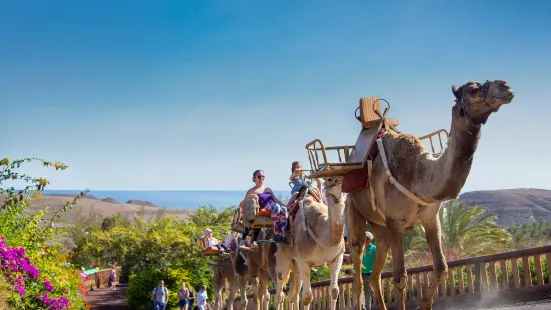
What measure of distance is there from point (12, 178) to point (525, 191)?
43.1m

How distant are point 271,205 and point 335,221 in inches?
99.0

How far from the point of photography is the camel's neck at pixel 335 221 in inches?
363

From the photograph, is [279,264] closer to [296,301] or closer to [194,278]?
[296,301]

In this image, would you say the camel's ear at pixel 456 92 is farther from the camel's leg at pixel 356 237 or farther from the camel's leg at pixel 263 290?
the camel's leg at pixel 263 290

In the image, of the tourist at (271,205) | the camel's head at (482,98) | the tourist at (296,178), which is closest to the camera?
the camel's head at (482,98)

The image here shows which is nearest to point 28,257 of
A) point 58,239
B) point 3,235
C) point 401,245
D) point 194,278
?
point 3,235

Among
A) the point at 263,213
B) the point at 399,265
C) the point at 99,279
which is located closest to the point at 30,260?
the point at 263,213

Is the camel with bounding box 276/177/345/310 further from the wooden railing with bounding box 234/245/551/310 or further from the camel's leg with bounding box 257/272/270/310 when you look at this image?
the wooden railing with bounding box 234/245/551/310

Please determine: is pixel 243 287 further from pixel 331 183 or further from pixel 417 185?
pixel 417 185

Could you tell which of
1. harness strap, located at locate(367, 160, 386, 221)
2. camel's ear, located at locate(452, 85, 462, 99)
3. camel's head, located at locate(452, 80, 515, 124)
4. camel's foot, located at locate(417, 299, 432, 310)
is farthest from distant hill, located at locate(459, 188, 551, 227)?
camel's head, located at locate(452, 80, 515, 124)

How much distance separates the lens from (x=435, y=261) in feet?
21.8

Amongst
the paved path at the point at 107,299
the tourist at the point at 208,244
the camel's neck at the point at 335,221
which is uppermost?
the camel's neck at the point at 335,221

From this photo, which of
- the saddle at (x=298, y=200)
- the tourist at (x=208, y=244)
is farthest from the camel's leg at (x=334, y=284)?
the tourist at (x=208, y=244)

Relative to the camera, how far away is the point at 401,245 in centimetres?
686
